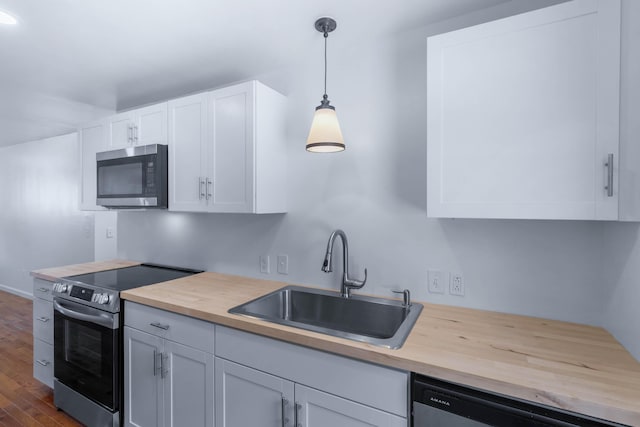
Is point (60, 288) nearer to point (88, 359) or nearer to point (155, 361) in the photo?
point (88, 359)

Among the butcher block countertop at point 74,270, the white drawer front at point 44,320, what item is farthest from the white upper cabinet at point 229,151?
the white drawer front at point 44,320

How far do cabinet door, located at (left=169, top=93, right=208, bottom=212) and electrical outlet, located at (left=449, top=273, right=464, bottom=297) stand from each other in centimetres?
152

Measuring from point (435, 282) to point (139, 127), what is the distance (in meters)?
2.26

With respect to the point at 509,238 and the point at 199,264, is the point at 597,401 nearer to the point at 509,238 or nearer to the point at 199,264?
the point at 509,238

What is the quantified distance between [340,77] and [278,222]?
987mm

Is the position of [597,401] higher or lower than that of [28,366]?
higher

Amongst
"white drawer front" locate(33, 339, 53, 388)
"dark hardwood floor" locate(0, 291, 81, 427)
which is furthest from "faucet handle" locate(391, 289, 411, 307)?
"white drawer front" locate(33, 339, 53, 388)

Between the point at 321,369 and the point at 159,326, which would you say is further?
the point at 159,326

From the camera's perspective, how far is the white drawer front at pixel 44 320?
2.34 metres

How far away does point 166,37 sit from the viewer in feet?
5.87

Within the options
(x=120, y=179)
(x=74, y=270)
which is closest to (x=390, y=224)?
(x=120, y=179)

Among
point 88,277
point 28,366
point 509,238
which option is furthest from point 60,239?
point 509,238

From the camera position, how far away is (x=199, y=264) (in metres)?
2.53

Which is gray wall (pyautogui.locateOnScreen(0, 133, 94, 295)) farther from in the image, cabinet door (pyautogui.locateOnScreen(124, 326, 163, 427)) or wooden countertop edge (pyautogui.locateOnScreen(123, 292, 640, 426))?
wooden countertop edge (pyautogui.locateOnScreen(123, 292, 640, 426))
